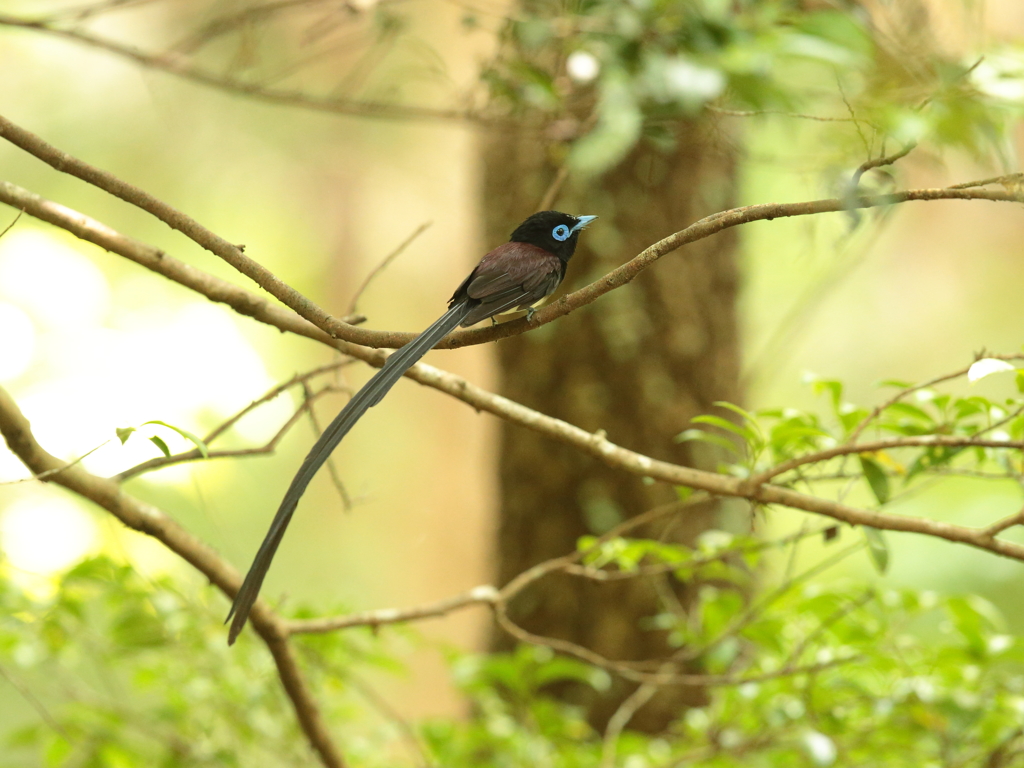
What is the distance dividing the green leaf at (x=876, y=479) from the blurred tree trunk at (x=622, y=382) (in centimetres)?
138

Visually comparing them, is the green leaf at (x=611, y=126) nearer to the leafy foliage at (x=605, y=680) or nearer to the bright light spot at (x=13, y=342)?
the leafy foliage at (x=605, y=680)

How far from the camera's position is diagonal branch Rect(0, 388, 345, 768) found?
139 cm

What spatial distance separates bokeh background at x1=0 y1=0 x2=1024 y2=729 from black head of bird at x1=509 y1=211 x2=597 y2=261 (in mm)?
1350

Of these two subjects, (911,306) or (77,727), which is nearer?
(77,727)

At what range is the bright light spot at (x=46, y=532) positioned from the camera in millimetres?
4137

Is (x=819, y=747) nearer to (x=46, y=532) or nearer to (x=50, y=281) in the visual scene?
(x=46, y=532)

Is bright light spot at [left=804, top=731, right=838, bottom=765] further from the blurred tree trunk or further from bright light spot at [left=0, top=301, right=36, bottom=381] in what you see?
bright light spot at [left=0, top=301, right=36, bottom=381]

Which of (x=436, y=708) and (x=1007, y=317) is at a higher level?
(x=1007, y=317)

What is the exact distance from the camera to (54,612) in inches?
71.9

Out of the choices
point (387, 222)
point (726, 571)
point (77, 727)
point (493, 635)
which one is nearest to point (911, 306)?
point (387, 222)

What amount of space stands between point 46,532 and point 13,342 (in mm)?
987

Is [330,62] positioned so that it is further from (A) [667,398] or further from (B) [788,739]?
(B) [788,739]

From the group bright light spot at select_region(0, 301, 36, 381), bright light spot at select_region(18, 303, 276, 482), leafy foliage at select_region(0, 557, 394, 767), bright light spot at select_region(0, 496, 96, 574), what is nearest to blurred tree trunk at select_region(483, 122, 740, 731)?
leafy foliage at select_region(0, 557, 394, 767)

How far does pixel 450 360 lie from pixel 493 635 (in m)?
5.70
